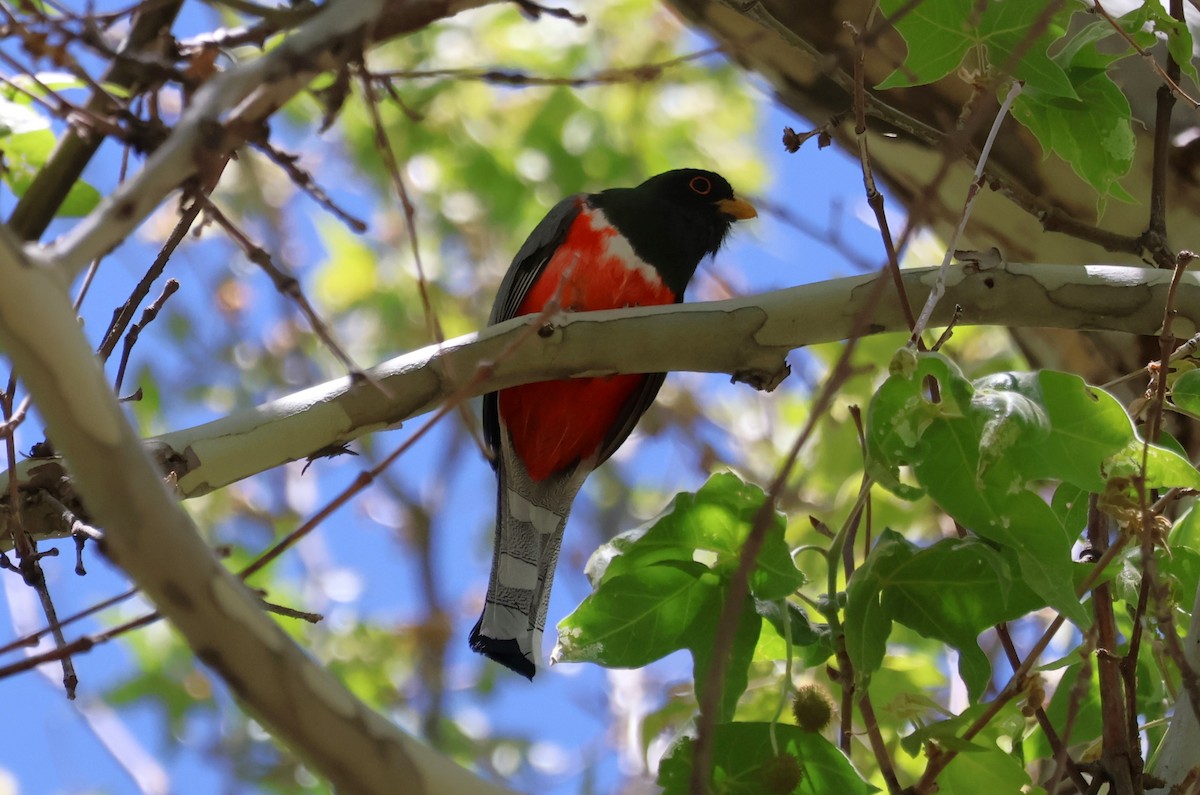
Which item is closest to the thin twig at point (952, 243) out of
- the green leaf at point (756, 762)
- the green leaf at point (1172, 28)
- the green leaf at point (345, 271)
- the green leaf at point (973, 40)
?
the green leaf at point (973, 40)

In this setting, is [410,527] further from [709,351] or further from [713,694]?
[713,694]

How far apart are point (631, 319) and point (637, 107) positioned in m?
5.18

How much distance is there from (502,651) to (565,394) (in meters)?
1.11

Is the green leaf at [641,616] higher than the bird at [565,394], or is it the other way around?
the bird at [565,394]

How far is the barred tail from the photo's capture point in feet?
11.3

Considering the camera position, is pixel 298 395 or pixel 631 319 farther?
pixel 631 319

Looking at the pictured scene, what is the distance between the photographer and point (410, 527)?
24.6 feet

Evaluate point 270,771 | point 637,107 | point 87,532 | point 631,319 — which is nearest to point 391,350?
point 637,107

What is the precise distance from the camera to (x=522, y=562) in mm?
3824

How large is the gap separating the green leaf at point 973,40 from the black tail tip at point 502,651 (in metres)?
1.79

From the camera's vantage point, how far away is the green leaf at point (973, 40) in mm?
2350

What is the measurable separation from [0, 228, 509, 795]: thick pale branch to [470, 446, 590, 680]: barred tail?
78.4 inches

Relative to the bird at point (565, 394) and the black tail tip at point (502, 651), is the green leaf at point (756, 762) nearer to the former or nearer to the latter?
the black tail tip at point (502, 651)

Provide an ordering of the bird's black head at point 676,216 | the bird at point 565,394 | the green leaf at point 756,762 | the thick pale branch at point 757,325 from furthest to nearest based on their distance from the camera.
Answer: the bird's black head at point 676,216
the bird at point 565,394
the thick pale branch at point 757,325
the green leaf at point 756,762
